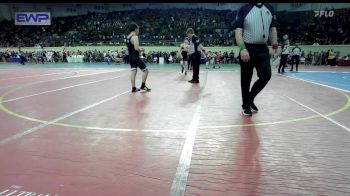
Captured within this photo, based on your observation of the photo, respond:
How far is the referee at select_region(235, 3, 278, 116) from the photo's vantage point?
4.77 meters

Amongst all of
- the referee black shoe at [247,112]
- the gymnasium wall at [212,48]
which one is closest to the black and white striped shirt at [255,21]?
the referee black shoe at [247,112]

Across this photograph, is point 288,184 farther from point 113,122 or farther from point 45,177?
point 113,122

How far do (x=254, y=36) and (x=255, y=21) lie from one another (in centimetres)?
24

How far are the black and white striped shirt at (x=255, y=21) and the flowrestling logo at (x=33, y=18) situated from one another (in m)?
33.6

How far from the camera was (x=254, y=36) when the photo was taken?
4.88 meters

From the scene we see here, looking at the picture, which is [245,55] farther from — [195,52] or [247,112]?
[195,52]

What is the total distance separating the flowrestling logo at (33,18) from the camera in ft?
112

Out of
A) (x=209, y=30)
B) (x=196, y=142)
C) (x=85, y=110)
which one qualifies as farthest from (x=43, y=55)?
(x=196, y=142)

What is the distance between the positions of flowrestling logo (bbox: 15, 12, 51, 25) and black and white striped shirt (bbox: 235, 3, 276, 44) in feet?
110

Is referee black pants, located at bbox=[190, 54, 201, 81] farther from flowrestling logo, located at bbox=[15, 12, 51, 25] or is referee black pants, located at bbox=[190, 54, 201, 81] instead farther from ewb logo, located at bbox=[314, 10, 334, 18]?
flowrestling logo, located at bbox=[15, 12, 51, 25]

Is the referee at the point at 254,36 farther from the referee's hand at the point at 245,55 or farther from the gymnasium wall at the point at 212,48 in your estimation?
the gymnasium wall at the point at 212,48

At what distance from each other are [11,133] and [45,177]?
72.2 inches

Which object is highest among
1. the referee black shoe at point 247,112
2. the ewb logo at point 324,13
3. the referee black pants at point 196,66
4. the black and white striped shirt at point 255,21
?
the ewb logo at point 324,13

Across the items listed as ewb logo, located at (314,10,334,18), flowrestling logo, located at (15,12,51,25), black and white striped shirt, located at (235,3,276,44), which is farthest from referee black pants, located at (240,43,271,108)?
flowrestling logo, located at (15,12,51,25)
